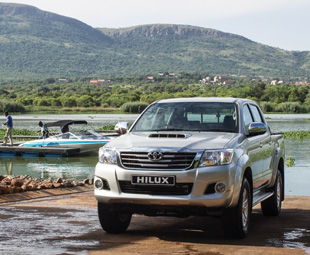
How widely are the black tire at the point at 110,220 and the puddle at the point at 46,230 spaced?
0.94ft

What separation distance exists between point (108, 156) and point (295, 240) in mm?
2514

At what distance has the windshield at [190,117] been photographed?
9.11 metres

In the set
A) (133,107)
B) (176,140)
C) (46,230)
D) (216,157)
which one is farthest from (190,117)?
(133,107)

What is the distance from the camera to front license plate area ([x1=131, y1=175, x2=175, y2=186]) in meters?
7.88

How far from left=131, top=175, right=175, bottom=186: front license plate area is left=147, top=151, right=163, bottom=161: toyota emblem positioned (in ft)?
0.73

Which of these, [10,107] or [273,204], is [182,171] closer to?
[273,204]

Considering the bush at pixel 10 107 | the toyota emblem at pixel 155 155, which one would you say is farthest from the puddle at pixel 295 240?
the bush at pixel 10 107

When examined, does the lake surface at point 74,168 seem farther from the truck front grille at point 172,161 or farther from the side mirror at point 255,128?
→ the truck front grille at point 172,161

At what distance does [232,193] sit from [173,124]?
1.62 metres

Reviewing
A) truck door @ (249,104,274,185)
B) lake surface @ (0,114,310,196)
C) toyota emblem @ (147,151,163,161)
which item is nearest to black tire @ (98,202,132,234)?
toyota emblem @ (147,151,163,161)

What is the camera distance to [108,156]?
27.3 feet

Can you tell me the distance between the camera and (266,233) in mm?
8898

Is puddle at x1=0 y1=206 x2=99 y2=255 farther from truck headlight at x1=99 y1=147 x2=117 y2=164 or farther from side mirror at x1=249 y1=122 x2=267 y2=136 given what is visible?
side mirror at x1=249 y1=122 x2=267 y2=136

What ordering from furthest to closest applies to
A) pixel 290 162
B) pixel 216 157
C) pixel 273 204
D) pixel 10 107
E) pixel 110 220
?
1. pixel 10 107
2. pixel 290 162
3. pixel 273 204
4. pixel 110 220
5. pixel 216 157
